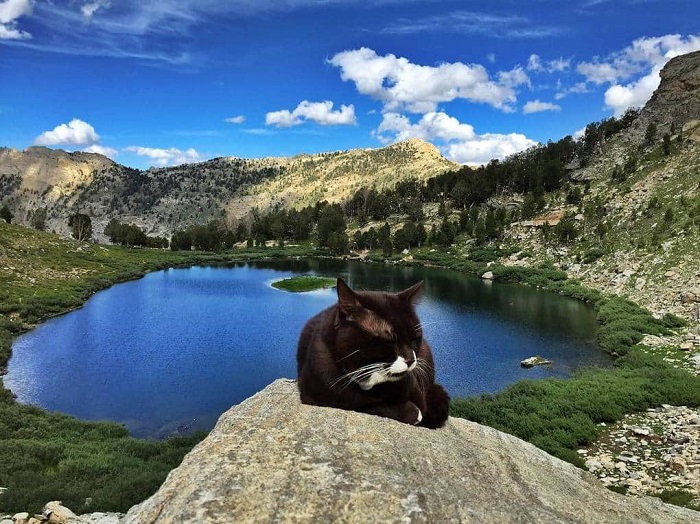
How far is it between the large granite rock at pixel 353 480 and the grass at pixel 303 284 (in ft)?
206

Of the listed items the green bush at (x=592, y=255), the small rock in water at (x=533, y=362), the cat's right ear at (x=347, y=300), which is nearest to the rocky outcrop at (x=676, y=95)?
the green bush at (x=592, y=255)

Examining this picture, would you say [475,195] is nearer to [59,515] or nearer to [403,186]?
[403,186]

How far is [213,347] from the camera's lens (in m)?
39.6

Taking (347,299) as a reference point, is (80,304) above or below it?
below

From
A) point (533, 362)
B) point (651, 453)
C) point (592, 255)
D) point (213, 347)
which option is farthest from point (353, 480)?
point (592, 255)

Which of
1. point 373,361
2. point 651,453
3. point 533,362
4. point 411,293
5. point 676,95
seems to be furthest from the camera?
point 676,95

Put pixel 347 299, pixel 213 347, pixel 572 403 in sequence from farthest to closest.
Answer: pixel 213 347 < pixel 572 403 < pixel 347 299

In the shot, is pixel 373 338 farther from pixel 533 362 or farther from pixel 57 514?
Result: pixel 533 362

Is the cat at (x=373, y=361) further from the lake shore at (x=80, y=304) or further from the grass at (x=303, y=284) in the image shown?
the grass at (x=303, y=284)

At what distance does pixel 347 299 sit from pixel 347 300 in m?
0.02

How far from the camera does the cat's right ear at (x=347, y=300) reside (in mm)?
4449

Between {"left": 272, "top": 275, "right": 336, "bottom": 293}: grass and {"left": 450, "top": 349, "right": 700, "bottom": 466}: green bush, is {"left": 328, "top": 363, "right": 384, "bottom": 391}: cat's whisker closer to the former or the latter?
{"left": 450, "top": 349, "right": 700, "bottom": 466}: green bush

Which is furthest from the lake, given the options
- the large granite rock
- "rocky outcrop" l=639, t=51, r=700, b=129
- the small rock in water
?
"rocky outcrop" l=639, t=51, r=700, b=129

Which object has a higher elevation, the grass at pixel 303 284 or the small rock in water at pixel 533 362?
the grass at pixel 303 284
